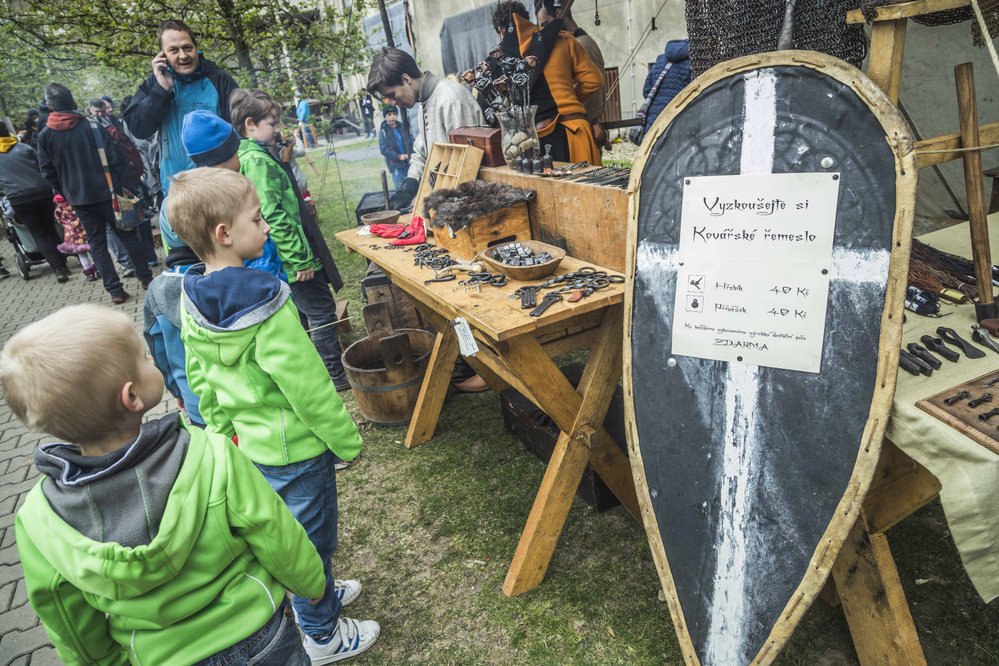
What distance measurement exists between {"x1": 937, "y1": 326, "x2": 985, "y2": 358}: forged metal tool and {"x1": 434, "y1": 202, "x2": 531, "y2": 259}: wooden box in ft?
6.06

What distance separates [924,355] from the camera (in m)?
1.62

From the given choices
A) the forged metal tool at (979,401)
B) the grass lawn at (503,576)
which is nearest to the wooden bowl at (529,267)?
the grass lawn at (503,576)

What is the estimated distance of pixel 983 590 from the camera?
140 cm

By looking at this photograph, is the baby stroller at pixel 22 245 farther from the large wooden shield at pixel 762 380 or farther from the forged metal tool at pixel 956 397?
the forged metal tool at pixel 956 397

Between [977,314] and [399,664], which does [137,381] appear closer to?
[399,664]

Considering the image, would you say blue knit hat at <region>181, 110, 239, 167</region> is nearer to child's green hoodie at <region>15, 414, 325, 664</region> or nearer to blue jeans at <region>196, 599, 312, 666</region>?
child's green hoodie at <region>15, 414, 325, 664</region>

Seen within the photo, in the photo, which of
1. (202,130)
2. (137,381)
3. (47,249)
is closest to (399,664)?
(137,381)

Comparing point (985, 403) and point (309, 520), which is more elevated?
point (985, 403)

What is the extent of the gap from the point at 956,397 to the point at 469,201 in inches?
87.0

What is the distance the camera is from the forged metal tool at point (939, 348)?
162cm

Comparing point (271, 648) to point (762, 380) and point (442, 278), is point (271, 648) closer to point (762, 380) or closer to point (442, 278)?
point (762, 380)

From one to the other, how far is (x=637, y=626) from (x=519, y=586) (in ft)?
1.66

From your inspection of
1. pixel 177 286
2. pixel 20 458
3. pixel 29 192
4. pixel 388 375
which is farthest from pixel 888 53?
pixel 29 192

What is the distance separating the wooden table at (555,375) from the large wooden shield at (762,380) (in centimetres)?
41
